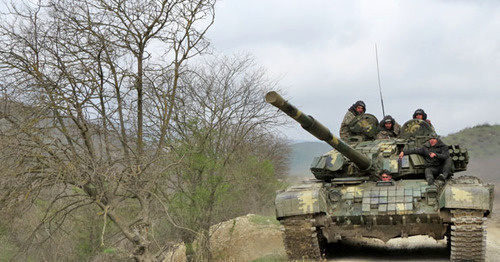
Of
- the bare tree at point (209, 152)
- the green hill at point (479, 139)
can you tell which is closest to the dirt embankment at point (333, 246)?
the bare tree at point (209, 152)

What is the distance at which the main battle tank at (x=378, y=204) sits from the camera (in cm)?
1191

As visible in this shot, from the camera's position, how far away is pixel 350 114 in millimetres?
16094

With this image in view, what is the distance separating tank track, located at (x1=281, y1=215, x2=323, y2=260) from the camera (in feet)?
41.8

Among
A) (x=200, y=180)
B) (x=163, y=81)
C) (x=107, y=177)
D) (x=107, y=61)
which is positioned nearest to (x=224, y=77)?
(x=200, y=180)

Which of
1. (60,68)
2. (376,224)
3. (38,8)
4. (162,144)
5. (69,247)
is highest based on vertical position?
(38,8)

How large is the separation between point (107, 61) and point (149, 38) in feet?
5.05

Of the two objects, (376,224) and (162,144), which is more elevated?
(162,144)

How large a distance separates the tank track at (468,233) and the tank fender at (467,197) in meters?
0.14

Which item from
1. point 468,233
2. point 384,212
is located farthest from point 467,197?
point 384,212

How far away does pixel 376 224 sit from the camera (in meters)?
12.8

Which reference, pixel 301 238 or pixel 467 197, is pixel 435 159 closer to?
pixel 467 197

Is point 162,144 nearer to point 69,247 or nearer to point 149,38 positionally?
point 149,38

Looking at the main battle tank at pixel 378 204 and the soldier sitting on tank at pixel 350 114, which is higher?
the soldier sitting on tank at pixel 350 114

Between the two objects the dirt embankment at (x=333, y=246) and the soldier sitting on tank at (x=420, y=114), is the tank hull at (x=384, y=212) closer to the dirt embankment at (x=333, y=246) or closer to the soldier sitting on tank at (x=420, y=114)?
the dirt embankment at (x=333, y=246)
